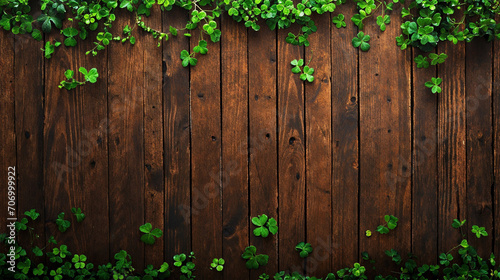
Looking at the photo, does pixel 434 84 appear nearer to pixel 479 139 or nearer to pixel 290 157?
pixel 479 139

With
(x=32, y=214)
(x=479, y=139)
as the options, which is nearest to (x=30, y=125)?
(x=32, y=214)

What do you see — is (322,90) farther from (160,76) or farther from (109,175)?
(109,175)

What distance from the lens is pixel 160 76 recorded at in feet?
5.92

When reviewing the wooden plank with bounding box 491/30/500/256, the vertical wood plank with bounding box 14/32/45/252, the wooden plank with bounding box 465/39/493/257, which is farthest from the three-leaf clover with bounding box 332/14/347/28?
the vertical wood plank with bounding box 14/32/45/252

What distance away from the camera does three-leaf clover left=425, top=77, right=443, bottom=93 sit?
1748 millimetres

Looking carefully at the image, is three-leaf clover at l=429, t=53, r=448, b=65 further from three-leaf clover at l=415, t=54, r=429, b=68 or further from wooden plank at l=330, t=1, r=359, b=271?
wooden plank at l=330, t=1, r=359, b=271

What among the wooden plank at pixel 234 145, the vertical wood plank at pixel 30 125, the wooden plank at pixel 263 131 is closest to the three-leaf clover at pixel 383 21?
the wooden plank at pixel 263 131

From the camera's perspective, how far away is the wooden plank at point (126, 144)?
1805 mm

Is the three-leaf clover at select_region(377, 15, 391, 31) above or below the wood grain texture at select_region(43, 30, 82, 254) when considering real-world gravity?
above

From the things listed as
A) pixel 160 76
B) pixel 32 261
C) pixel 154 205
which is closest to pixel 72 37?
pixel 160 76

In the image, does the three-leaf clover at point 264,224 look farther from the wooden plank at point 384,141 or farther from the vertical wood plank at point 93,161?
the vertical wood plank at point 93,161

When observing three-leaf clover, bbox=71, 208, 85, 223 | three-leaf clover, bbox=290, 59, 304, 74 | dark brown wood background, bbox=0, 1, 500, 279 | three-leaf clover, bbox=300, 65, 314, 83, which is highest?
three-leaf clover, bbox=290, 59, 304, 74

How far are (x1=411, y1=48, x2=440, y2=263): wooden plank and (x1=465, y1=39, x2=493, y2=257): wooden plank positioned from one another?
0.17m

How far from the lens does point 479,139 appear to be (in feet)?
6.00
